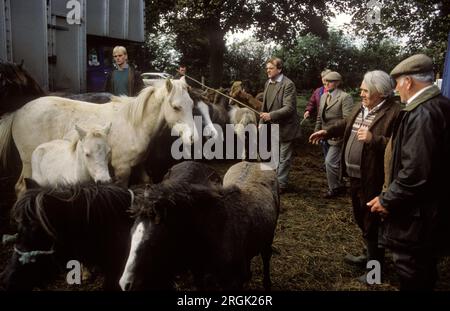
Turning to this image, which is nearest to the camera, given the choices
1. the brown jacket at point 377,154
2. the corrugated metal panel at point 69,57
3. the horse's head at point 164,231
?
the horse's head at point 164,231

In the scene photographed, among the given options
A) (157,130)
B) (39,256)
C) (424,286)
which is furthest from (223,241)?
(157,130)

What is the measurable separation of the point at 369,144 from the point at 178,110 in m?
2.28

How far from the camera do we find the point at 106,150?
3.98m

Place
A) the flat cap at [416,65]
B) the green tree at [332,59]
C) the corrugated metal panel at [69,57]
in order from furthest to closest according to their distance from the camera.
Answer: the green tree at [332,59]
the corrugated metal panel at [69,57]
the flat cap at [416,65]

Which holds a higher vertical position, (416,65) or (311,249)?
(416,65)

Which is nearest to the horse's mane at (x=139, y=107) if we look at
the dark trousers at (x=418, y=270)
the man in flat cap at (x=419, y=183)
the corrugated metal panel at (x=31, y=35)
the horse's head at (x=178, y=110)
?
the horse's head at (x=178, y=110)

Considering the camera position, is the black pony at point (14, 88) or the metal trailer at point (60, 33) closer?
the black pony at point (14, 88)

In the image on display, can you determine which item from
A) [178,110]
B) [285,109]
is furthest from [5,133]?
[285,109]

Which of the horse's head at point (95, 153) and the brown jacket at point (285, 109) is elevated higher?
the brown jacket at point (285, 109)

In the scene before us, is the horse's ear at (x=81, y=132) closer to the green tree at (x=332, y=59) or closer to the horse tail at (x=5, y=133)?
the horse tail at (x=5, y=133)

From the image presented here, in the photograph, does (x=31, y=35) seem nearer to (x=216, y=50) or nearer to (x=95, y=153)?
(x=95, y=153)

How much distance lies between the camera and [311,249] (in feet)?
16.3

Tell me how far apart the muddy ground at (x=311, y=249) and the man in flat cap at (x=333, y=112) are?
0.43 m

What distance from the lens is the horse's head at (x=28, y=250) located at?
2.59 meters
